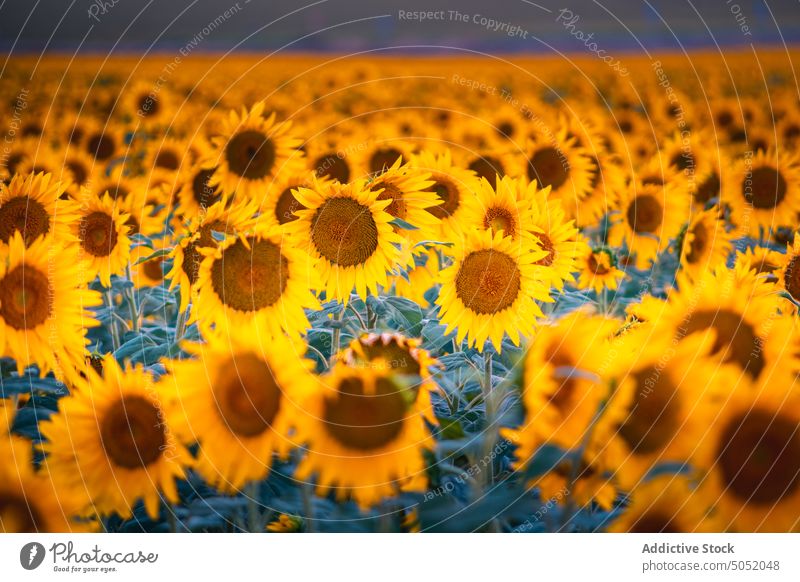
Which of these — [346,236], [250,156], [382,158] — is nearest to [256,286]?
[346,236]

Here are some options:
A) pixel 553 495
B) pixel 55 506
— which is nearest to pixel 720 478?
pixel 553 495

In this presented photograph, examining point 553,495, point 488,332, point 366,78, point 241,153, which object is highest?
point 366,78

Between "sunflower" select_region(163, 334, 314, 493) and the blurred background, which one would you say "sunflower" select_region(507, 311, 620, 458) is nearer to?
"sunflower" select_region(163, 334, 314, 493)

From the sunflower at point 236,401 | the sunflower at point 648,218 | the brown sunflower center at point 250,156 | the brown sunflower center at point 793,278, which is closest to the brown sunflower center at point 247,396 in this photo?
the sunflower at point 236,401

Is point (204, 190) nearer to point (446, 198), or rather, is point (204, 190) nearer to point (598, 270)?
point (446, 198)
